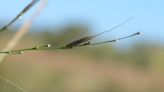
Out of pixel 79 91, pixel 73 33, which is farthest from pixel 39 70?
pixel 73 33

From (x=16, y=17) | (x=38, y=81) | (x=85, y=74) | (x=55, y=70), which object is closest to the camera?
(x=16, y=17)

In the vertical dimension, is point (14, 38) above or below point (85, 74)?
below

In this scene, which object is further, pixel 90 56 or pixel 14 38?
pixel 90 56

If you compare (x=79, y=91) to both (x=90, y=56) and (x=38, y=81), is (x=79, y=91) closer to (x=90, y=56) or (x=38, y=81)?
(x=38, y=81)

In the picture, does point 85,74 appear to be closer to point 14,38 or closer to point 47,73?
point 47,73

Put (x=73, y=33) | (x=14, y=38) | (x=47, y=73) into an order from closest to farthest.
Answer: (x=14, y=38)
(x=47, y=73)
(x=73, y=33)

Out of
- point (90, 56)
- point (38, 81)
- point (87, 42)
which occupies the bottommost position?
point (87, 42)

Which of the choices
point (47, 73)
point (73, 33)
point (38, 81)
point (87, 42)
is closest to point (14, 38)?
point (87, 42)
